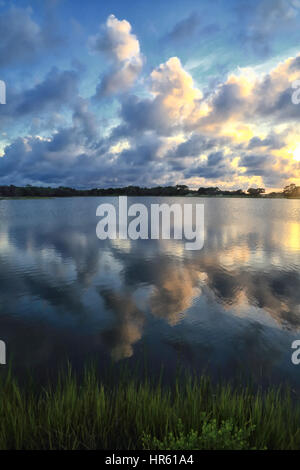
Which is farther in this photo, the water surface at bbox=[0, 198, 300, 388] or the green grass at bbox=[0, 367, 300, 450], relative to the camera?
the water surface at bbox=[0, 198, 300, 388]

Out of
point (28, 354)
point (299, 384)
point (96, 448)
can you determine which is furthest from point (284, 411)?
point (28, 354)

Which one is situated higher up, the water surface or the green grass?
the green grass

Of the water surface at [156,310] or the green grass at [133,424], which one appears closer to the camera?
the green grass at [133,424]

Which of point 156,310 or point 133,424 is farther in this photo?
point 156,310

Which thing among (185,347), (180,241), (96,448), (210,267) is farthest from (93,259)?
(96,448)

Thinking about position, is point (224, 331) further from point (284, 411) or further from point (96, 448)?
point (96, 448)

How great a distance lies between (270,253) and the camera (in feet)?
113

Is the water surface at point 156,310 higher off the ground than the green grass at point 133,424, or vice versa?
the green grass at point 133,424

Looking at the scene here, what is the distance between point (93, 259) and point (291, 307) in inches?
808
